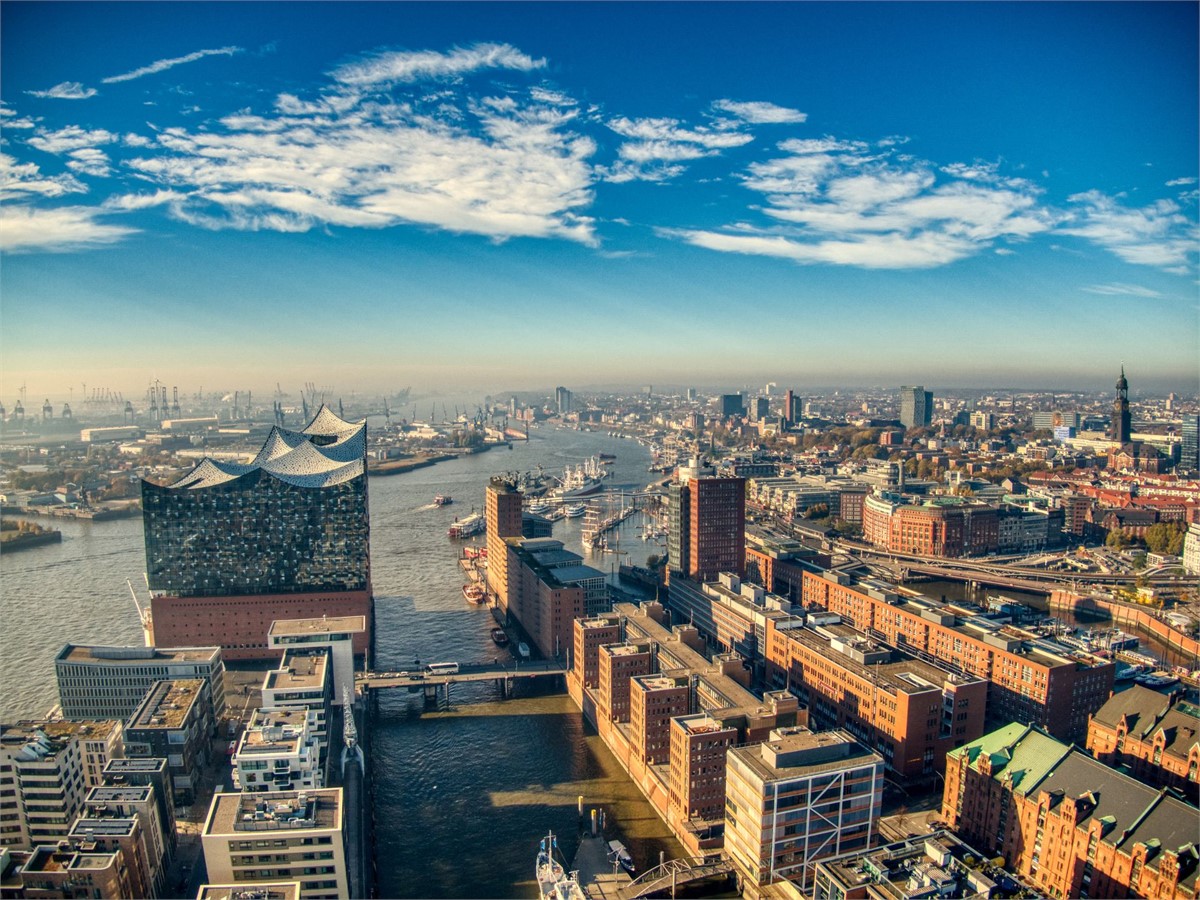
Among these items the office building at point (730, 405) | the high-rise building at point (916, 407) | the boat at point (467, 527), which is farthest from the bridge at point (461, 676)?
the office building at point (730, 405)

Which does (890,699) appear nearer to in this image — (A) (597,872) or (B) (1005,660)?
(B) (1005,660)

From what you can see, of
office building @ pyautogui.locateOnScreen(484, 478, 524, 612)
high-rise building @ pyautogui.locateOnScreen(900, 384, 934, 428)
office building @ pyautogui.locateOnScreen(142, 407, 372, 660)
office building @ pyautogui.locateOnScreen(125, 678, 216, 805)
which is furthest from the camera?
high-rise building @ pyautogui.locateOnScreen(900, 384, 934, 428)

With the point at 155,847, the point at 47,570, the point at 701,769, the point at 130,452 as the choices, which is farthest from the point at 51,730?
the point at 130,452

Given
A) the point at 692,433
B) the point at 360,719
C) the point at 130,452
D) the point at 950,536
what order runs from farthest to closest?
the point at 692,433, the point at 130,452, the point at 950,536, the point at 360,719

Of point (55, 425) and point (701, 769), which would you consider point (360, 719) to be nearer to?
point (701, 769)

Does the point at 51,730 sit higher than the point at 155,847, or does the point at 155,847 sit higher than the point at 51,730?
the point at 51,730

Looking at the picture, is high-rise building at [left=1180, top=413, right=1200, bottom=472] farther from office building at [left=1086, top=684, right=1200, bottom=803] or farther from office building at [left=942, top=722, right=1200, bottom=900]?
office building at [left=942, top=722, right=1200, bottom=900]

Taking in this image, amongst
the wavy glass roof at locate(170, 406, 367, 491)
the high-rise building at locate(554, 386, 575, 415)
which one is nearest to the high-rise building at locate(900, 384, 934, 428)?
the high-rise building at locate(554, 386, 575, 415)
